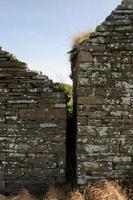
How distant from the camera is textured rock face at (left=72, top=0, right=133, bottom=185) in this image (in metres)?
9.59

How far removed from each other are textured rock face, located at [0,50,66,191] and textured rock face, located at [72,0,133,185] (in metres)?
0.48

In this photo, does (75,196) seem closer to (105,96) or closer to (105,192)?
(105,192)

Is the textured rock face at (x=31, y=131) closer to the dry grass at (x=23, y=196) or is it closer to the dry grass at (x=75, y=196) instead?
the dry grass at (x=23, y=196)

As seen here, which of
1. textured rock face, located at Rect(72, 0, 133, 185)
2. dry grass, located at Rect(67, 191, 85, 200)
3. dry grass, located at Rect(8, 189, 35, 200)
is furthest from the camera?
textured rock face, located at Rect(72, 0, 133, 185)

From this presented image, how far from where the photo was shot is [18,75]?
32.5 feet

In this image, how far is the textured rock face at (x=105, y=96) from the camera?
9.59m

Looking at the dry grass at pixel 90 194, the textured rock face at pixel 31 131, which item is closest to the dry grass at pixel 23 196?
the dry grass at pixel 90 194

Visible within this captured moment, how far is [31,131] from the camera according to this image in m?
9.83

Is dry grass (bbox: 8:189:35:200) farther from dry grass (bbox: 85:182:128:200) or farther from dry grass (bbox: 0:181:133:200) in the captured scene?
dry grass (bbox: 85:182:128:200)

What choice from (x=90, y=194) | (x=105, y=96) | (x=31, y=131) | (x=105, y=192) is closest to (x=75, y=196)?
(x=90, y=194)

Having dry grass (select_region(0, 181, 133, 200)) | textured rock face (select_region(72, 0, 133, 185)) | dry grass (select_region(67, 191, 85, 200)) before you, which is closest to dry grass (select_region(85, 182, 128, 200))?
dry grass (select_region(0, 181, 133, 200))

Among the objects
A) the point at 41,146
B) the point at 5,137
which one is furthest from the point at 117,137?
the point at 5,137

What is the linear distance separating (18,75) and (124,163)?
110 inches

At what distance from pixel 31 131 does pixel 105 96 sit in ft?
5.48
